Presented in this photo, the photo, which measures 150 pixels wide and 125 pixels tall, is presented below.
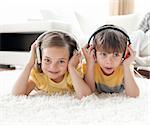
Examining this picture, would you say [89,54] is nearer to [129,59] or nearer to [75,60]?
[75,60]

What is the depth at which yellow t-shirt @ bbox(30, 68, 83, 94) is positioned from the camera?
1.25 meters

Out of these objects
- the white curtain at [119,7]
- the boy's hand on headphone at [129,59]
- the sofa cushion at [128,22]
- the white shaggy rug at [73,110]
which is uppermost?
the white curtain at [119,7]

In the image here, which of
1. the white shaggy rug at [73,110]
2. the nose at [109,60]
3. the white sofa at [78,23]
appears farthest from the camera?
the white sofa at [78,23]

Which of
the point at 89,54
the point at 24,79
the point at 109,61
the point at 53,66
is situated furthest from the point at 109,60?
the point at 24,79

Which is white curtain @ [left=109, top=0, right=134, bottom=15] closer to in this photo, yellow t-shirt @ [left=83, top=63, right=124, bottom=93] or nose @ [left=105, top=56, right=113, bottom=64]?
yellow t-shirt @ [left=83, top=63, right=124, bottom=93]

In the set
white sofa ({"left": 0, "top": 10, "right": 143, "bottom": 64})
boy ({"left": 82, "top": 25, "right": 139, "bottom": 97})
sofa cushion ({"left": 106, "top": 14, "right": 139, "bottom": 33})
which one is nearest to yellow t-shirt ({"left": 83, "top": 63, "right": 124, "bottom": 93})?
boy ({"left": 82, "top": 25, "right": 139, "bottom": 97})

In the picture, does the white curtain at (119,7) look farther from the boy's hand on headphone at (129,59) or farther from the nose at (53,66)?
the nose at (53,66)

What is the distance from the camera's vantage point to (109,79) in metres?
1.24

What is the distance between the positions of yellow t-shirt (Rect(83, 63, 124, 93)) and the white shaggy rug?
0.05 metres

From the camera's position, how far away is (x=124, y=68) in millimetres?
1201

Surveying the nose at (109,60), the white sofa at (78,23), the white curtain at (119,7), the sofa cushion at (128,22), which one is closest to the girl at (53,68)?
the nose at (109,60)

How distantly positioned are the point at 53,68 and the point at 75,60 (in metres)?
0.11

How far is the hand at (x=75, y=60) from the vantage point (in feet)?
3.92

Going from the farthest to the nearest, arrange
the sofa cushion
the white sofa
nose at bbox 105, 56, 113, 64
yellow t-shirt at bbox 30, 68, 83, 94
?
1. the sofa cushion
2. the white sofa
3. yellow t-shirt at bbox 30, 68, 83, 94
4. nose at bbox 105, 56, 113, 64
